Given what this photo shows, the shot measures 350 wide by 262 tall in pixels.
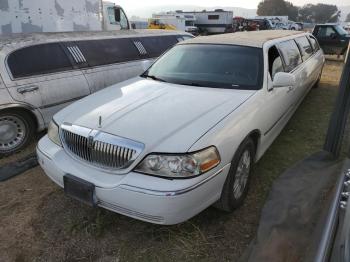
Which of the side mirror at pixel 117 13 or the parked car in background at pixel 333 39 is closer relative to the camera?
the side mirror at pixel 117 13

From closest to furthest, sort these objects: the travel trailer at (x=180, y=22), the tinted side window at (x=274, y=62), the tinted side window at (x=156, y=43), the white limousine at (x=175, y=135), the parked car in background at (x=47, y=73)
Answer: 1. the white limousine at (x=175, y=135)
2. the tinted side window at (x=274, y=62)
3. the parked car in background at (x=47, y=73)
4. the tinted side window at (x=156, y=43)
5. the travel trailer at (x=180, y=22)

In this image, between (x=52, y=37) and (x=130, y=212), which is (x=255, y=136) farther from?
(x=52, y=37)

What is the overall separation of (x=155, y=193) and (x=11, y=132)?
9.96ft

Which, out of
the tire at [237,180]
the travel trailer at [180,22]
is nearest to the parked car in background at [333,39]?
the tire at [237,180]

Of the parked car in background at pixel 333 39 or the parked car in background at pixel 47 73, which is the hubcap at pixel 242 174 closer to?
the parked car in background at pixel 47 73

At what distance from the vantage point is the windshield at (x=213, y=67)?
3.58 meters

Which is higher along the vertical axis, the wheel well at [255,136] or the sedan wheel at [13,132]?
the wheel well at [255,136]

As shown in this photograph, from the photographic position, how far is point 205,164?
2498mm

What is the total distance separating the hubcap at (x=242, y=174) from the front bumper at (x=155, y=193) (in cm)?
34

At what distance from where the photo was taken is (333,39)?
14.1m

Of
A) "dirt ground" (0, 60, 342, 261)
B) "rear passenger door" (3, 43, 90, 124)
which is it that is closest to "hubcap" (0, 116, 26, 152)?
"rear passenger door" (3, 43, 90, 124)

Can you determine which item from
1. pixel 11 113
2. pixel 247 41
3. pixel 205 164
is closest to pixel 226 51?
pixel 247 41

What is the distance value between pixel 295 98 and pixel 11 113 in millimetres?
4061

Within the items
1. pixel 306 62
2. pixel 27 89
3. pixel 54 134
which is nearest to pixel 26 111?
pixel 27 89
